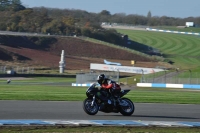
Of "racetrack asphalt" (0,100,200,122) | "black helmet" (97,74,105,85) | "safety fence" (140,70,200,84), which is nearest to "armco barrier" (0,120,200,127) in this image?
"racetrack asphalt" (0,100,200,122)

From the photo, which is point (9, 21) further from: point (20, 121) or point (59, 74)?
point (20, 121)

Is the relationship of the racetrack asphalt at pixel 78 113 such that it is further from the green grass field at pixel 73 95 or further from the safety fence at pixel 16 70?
the safety fence at pixel 16 70

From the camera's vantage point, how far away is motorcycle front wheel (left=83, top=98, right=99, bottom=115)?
18859 mm

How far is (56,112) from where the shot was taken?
19.7 meters

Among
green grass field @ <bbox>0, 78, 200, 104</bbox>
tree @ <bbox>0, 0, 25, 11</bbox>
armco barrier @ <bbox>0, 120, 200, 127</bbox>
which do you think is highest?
tree @ <bbox>0, 0, 25, 11</bbox>

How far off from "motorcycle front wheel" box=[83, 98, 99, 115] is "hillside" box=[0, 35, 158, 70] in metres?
74.9

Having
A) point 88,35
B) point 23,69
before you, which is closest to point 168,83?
point 23,69

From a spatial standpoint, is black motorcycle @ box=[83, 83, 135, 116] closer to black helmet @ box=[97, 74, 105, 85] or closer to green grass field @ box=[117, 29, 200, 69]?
black helmet @ box=[97, 74, 105, 85]

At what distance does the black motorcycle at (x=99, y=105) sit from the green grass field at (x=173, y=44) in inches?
3873

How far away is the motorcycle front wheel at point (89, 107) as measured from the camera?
61.9 feet

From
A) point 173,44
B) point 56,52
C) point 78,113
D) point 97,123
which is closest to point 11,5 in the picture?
point 56,52

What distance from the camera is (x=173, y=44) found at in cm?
14200

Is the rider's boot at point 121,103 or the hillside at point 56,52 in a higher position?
the hillside at point 56,52

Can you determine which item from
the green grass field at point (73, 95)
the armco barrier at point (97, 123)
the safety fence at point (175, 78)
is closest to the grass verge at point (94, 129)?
the armco barrier at point (97, 123)
